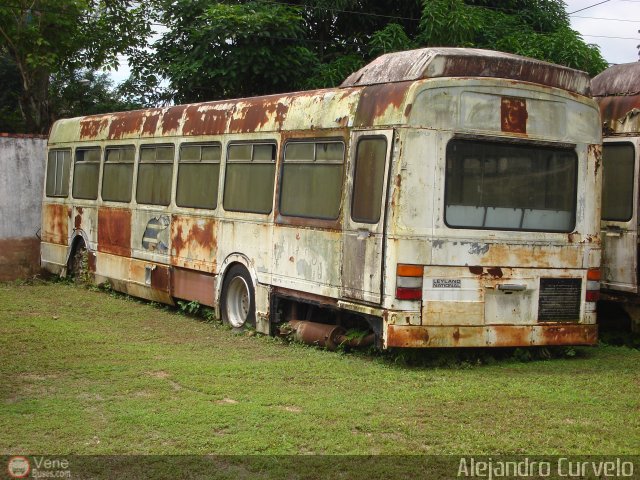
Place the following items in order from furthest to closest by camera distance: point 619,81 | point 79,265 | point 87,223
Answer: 1. point 79,265
2. point 87,223
3. point 619,81

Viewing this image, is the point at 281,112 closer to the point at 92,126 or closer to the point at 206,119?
the point at 206,119

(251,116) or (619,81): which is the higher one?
(619,81)

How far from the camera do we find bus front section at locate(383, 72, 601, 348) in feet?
31.4

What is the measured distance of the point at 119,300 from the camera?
50.9 ft

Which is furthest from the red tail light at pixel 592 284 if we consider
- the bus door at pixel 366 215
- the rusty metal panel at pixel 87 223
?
the rusty metal panel at pixel 87 223

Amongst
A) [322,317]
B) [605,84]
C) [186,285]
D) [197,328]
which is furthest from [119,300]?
[605,84]

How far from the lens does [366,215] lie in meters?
9.99

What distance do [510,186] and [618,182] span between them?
7.30 ft

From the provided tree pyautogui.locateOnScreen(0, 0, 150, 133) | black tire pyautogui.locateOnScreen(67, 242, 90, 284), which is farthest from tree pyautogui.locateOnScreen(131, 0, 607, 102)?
black tire pyautogui.locateOnScreen(67, 242, 90, 284)

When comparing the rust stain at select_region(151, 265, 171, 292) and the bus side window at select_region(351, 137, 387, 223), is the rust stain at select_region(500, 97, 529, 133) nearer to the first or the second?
the bus side window at select_region(351, 137, 387, 223)

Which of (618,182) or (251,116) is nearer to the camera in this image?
(618,182)

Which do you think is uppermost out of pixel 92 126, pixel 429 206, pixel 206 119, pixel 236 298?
pixel 92 126

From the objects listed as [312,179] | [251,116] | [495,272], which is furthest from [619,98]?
[251,116]

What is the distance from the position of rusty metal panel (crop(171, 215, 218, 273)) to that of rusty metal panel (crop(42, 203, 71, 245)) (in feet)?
14.2
